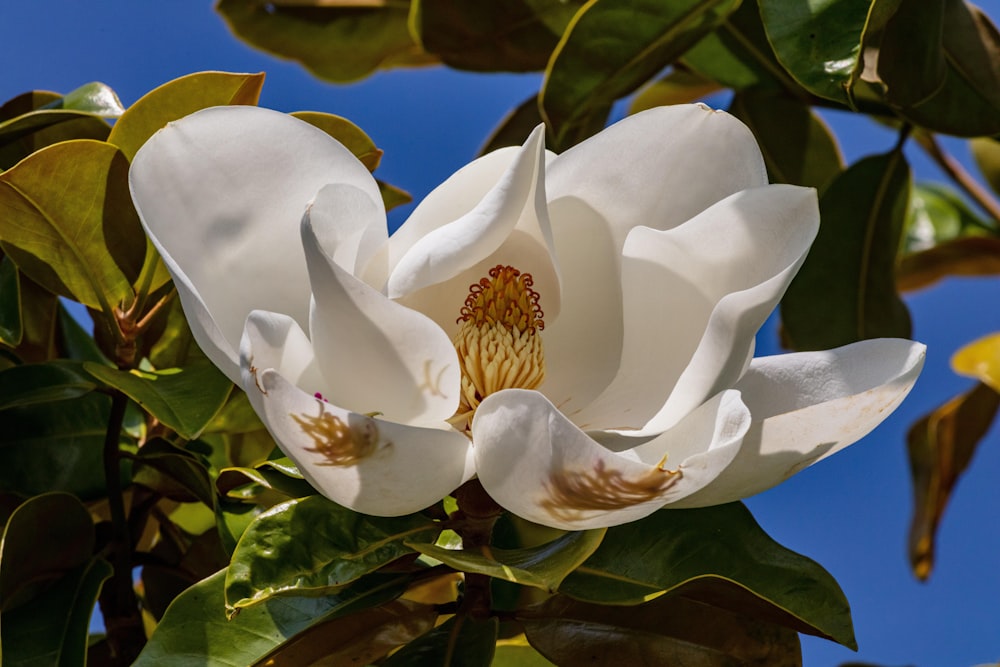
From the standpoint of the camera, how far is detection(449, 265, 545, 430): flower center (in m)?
0.96

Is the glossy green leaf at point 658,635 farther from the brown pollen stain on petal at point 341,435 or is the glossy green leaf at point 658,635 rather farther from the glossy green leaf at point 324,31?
the glossy green leaf at point 324,31

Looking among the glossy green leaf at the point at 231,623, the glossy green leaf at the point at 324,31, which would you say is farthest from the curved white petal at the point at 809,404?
the glossy green leaf at the point at 324,31

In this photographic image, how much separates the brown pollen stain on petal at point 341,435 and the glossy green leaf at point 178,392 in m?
0.25

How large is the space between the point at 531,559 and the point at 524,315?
0.75 feet

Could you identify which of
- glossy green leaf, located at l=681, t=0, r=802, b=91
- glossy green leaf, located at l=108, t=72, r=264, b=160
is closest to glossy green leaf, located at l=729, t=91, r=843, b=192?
glossy green leaf, located at l=681, t=0, r=802, b=91

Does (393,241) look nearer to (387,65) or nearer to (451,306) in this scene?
(451,306)

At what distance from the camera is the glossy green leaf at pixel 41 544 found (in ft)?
3.29

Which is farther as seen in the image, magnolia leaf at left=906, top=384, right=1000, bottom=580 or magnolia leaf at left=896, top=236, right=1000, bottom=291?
magnolia leaf at left=896, top=236, right=1000, bottom=291

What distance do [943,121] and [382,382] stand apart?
0.83m

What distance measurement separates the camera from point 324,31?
1756mm

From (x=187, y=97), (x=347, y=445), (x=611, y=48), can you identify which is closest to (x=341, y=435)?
(x=347, y=445)

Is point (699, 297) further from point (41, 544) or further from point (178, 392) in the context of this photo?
point (41, 544)

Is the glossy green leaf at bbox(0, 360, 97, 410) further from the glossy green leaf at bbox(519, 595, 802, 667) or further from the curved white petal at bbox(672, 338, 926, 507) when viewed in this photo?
the curved white petal at bbox(672, 338, 926, 507)

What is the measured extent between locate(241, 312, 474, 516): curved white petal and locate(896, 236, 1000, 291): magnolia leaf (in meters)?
1.84
